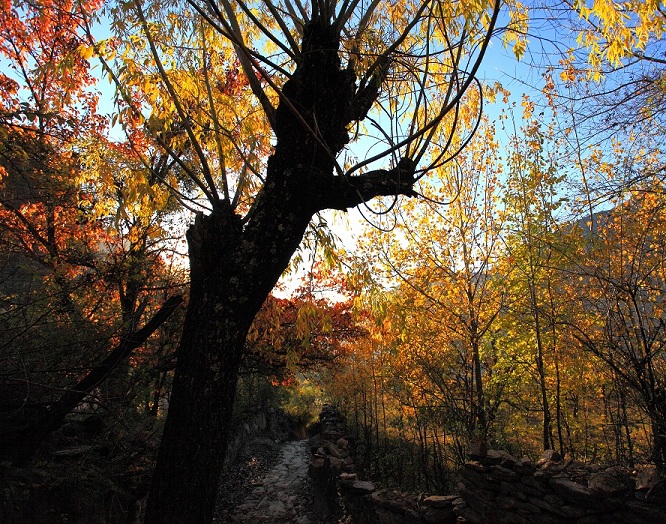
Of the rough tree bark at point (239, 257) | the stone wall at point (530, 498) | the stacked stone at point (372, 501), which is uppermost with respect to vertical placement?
the rough tree bark at point (239, 257)

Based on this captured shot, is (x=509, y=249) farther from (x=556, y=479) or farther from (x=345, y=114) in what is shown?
(x=345, y=114)

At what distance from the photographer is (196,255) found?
7.27 ft

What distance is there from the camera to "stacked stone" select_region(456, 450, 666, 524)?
312cm

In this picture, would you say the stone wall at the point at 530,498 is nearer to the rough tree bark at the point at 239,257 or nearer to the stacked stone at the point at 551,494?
the stacked stone at the point at 551,494

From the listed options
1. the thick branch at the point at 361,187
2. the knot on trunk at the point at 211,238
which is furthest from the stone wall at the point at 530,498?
the knot on trunk at the point at 211,238

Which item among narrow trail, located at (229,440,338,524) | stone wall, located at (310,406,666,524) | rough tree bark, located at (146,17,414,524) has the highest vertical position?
rough tree bark, located at (146,17,414,524)

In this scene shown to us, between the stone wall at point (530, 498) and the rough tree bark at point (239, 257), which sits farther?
the stone wall at point (530, 498)

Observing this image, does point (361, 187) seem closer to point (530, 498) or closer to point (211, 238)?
point (211, 238)

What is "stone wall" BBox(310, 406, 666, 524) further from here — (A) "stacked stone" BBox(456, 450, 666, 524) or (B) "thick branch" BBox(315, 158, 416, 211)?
(B) "thick branch" BBox(315, 158, 416, 211)

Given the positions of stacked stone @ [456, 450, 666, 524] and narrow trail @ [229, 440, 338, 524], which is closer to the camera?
stacked stone @ [456, 450, 666, 524]

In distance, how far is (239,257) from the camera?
6.88ft

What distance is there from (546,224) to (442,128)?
328 cm

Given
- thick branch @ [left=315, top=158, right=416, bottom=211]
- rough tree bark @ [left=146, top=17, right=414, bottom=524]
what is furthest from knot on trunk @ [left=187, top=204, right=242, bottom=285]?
thick branch @ [left=315, top=158, right=416, bottom=211]

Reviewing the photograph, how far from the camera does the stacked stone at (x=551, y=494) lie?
10.3ft
